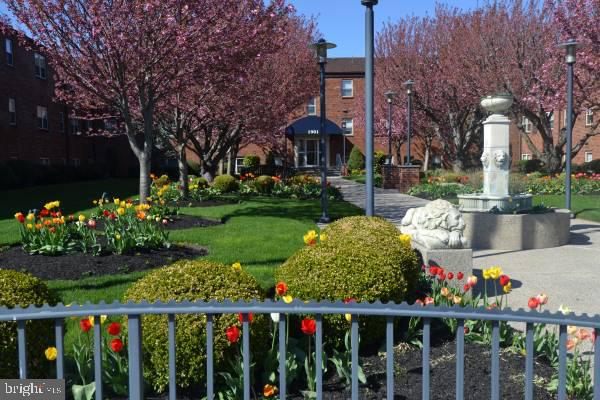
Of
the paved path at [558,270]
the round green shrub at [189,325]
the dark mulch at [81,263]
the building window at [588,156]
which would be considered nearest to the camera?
the round green shrub at [189,325]

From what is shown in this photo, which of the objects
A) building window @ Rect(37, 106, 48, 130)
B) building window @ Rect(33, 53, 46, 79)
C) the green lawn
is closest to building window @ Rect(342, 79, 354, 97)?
building window @ Rect(33, 53, 46, 79)

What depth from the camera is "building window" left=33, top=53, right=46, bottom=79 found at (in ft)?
87.1

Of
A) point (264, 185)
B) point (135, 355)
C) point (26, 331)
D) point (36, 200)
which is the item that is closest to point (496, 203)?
point (26, 331)

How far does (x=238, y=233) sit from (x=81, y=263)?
11.4 feet

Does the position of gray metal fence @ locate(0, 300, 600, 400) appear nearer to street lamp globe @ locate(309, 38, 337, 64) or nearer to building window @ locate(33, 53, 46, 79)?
street lamp globe @ locate(309, 38, 337, 64)

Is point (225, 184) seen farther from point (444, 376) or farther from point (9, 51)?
point (444, 376)

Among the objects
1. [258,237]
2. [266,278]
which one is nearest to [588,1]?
[258,237]

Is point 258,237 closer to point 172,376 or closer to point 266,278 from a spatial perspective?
point 266,278

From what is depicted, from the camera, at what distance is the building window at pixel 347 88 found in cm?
4466

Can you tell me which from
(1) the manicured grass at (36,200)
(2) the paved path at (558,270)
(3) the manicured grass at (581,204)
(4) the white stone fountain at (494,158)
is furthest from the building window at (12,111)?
(2) the paved path at (558,270)

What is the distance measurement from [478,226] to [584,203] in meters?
8.81

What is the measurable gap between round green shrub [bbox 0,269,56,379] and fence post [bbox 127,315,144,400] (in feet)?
3.73

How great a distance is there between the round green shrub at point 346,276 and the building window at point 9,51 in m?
24.2

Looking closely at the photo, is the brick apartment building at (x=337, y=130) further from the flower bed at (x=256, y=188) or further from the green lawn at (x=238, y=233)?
the green lawn at (x=238, y=233)
